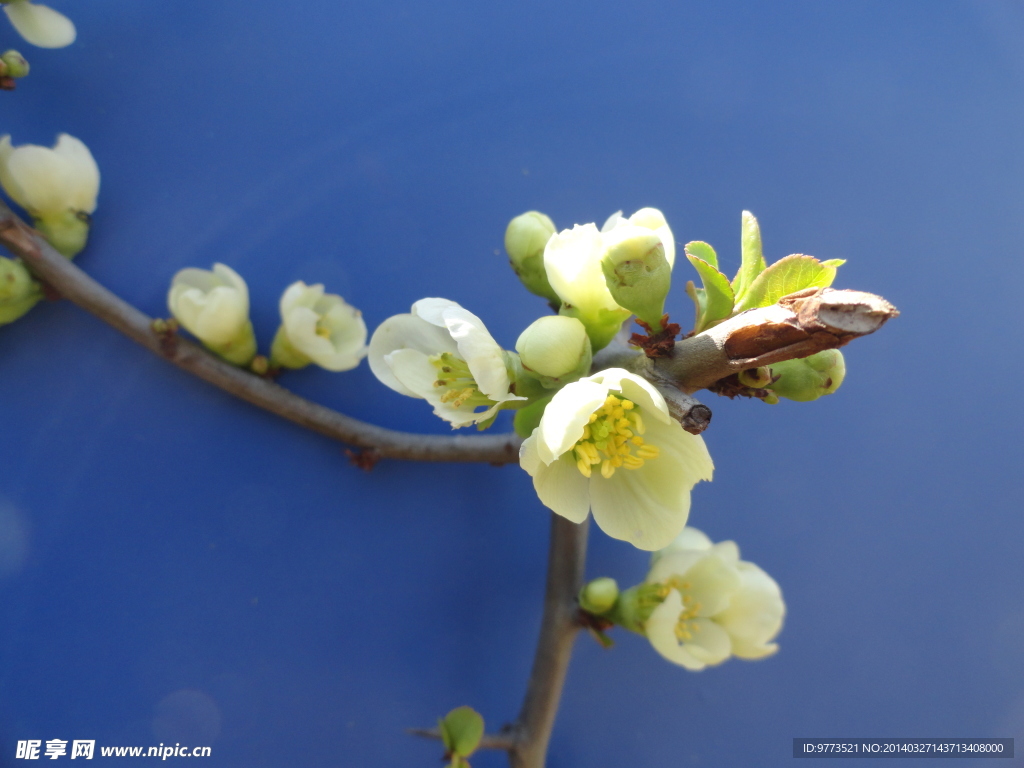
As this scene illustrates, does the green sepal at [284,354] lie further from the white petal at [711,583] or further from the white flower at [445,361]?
the white petal at [711,583]

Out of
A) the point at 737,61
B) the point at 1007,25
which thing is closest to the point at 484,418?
the point at 737,61

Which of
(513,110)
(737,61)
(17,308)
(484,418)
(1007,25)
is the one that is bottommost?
(484,418)

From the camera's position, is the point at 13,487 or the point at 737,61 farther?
the point at 737,61

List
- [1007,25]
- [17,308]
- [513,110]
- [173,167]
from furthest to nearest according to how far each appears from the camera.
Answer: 1. [1007,25]
2. [513,110]
3. [173,167]
4. [17,308]

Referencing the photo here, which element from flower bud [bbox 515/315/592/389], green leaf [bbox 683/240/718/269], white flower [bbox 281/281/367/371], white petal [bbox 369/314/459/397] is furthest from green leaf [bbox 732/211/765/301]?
white flower [bbox 281/281/367/371]

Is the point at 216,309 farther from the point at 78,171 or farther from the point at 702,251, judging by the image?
the point at 702,251

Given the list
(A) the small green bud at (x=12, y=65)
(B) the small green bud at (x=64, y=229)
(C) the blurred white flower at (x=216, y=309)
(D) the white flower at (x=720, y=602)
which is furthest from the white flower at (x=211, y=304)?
(D) the white flower at (x=720, y=602)

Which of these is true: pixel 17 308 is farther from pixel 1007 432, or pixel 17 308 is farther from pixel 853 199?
pixel 1007 432

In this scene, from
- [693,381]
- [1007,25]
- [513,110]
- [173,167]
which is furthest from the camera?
[1007,25]
